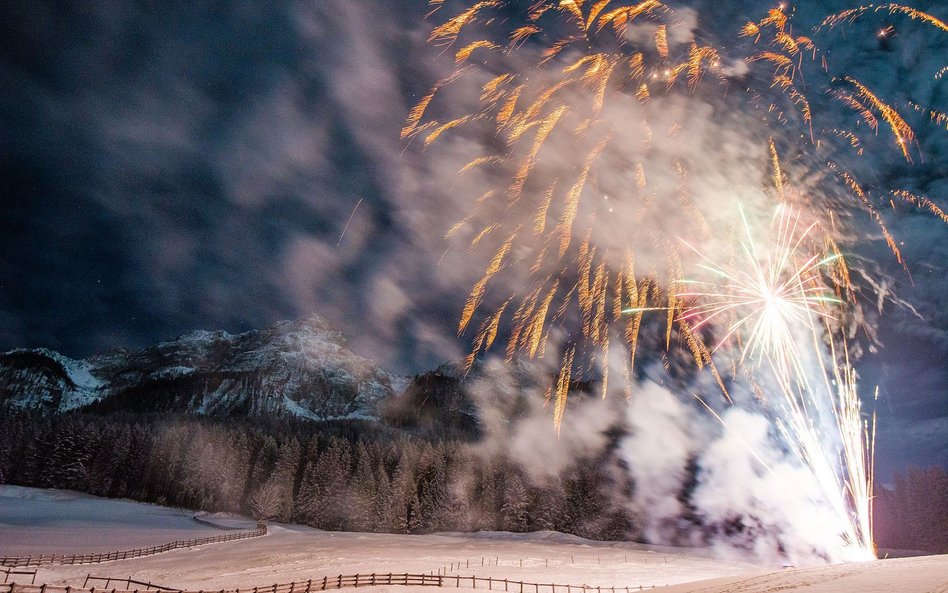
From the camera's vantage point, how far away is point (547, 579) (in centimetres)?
3250

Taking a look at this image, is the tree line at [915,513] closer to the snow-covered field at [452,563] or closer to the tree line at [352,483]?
the tree line at [352,483]

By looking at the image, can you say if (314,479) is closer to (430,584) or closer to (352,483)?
(352,483)

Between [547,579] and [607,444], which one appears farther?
[607,444]

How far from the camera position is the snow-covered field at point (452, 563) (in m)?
19.1

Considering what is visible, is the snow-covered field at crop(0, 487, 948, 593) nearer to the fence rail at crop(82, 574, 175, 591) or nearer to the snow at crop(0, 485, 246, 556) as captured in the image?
the snow at crop(0, 485, 246, 556)

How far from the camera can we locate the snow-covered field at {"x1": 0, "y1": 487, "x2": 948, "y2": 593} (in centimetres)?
1915

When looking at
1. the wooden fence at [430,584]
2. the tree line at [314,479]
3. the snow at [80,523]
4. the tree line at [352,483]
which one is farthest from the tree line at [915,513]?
the snow at [80,523]

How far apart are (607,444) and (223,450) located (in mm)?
61667

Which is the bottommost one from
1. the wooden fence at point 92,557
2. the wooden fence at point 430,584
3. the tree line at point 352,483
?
the wooden fence at point 92,557

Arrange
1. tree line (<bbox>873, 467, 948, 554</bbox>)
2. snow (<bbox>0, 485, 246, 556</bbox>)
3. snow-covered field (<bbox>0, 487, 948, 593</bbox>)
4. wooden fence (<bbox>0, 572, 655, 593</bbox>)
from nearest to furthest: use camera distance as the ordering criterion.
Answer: snow-covered field (<bbox>0, 487, 948, 593</bbox>), wooden fence (<bbox>0, 572, 655, 593</bbox>), snow (<bbox>0, 485, 246, 556</bbox>), tree line (<bbox>873, 467, 948, 554</bbox>)

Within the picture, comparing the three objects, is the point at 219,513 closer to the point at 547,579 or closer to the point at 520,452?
the point at 520,452

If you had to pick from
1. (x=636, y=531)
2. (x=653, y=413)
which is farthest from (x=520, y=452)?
(x=653, y=413)

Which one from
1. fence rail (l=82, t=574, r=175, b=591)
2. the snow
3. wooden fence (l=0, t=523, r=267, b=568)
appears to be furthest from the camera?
the snow

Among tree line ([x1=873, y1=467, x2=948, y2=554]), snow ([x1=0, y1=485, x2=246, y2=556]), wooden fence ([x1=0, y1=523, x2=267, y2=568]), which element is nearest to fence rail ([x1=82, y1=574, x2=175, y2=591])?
wooden fence ([x1=0, y1=523, x2=267, y2=568])
